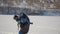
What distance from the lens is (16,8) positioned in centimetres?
351

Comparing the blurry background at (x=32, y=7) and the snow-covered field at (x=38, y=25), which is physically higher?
the blurry background at (x=32, y=7)

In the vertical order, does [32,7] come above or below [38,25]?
above

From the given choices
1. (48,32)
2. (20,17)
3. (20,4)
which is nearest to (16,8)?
(20,4)

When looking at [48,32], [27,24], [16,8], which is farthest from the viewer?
[16,8]

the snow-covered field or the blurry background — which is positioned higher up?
the blurry background

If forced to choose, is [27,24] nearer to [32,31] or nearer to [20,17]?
[20,17]

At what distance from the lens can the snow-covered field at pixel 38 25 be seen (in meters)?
3.09

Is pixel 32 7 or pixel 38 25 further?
pixel 32 7

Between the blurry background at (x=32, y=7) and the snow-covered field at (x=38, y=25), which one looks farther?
the blurry background at (x=32, y=7)

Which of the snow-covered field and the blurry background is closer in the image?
the snow-covered field

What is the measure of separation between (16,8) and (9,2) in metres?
0.23

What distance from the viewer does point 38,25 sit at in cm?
325

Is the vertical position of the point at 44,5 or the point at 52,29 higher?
the point at 44,5

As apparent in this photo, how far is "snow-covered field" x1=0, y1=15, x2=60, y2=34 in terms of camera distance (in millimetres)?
3092
